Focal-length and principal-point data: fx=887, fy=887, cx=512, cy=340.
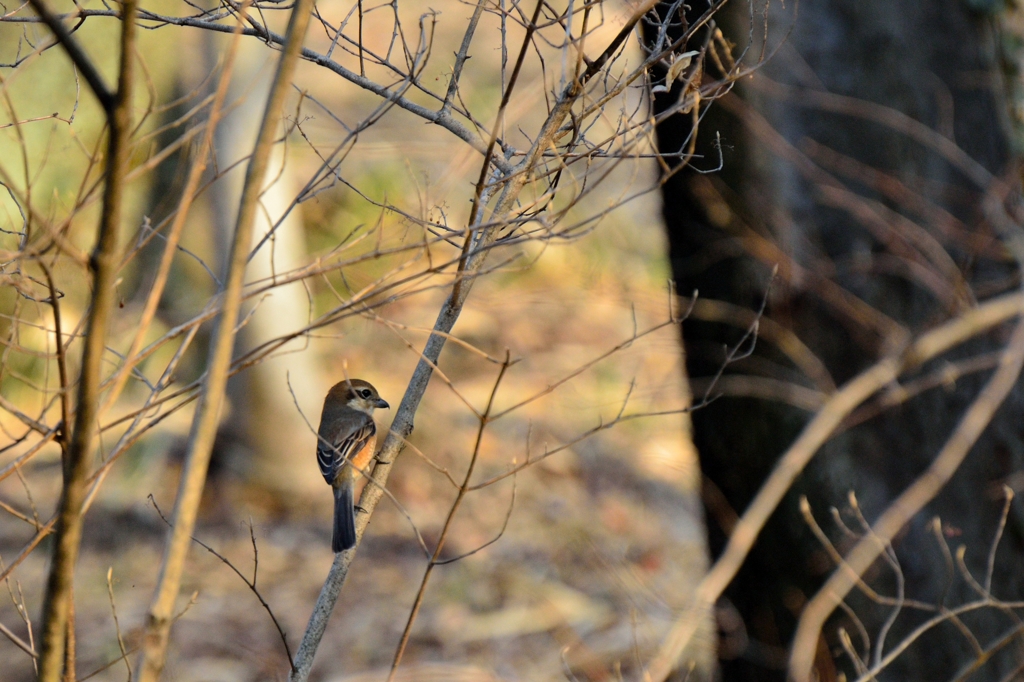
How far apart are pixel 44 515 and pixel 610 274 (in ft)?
18.3

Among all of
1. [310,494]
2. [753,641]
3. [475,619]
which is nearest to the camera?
[753,641]

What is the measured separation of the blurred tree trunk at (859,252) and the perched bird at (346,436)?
1.88 m

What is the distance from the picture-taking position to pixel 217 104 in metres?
1.63

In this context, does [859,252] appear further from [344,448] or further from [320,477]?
[320,477]

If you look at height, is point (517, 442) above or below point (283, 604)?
above

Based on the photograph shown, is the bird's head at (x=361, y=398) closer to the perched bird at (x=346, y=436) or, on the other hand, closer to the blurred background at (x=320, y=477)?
the perched bird at (x=346, y=436)

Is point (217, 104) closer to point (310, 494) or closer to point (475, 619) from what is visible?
point (475, 619)

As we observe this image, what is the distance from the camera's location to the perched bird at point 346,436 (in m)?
4.15

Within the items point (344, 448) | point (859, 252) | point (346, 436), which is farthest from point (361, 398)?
point (859, 252)

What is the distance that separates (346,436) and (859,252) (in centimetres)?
271

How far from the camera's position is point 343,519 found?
3494 mm

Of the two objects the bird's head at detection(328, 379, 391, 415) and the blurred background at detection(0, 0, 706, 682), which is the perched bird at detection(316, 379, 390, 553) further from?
the blurred background at detection(0, 0, 706, 682)

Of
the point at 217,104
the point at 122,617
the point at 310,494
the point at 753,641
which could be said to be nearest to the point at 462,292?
the point at 217,104

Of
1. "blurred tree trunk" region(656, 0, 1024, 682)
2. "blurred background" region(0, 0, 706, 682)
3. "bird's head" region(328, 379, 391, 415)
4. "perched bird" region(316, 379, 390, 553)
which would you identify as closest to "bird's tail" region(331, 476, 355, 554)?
"perched bird" region(316, 379, 390, 553)
